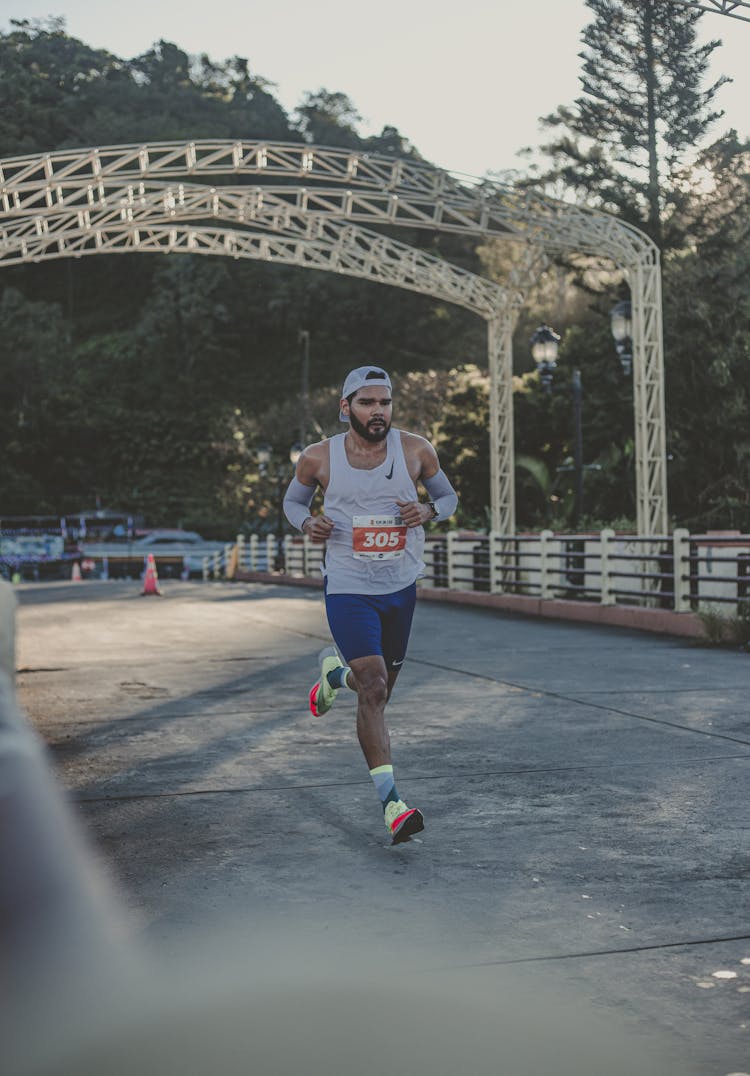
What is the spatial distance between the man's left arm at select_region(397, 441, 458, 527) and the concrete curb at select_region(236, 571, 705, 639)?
945 cm

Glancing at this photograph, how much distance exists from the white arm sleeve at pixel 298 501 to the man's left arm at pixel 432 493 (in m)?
0.49

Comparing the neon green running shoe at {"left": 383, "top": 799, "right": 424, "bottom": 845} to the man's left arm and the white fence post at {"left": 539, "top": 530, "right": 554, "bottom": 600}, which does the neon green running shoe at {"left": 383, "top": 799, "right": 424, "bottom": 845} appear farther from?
the white fence post at {"left": 539, "top": 530, "right": 554, "bottom": 600}

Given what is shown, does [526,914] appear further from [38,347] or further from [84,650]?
[38,347]

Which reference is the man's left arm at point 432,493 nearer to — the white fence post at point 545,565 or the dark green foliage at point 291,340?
the white fence post at point 545,565

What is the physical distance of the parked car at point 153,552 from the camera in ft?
146

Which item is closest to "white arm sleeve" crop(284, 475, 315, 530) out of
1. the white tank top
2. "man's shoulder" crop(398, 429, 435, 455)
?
the white tank top

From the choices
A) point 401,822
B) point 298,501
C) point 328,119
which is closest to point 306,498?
point 298,501

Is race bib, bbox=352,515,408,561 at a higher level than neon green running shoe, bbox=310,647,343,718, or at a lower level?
higher

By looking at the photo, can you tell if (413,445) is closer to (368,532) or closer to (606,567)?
(368,532)

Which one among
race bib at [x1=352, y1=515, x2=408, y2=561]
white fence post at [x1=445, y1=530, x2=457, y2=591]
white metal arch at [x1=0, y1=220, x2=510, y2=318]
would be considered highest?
white metal arch at [x1=0, y1=220, x2=510, y2=318]

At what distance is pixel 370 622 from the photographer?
5594mm

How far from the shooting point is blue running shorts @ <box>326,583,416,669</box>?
5.55 meters

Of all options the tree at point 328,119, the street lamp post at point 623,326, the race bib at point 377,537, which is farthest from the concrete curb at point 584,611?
the tree at point 328,119

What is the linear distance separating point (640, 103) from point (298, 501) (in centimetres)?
4390
